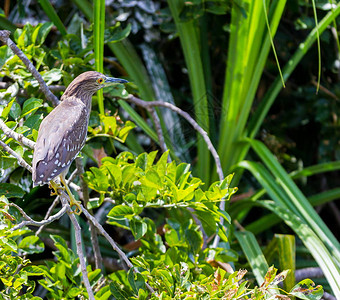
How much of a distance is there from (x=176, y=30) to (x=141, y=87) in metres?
0.40

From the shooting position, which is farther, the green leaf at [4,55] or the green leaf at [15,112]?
the green leaf at [4,55]

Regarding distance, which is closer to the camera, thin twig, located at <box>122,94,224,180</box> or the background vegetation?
the background vegetation

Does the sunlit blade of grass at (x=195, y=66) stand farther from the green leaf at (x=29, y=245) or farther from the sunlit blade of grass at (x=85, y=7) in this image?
the green leaf at (x=29, y=245)

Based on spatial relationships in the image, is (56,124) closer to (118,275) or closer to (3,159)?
(3,159)

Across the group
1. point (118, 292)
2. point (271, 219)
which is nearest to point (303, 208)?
point (271, 219)

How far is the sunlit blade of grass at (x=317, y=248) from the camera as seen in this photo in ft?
6.53

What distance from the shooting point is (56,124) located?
2.03m

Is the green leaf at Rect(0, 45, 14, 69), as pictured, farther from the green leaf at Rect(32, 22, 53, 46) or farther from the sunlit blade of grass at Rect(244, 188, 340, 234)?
the sunlit blade of grass at Rect(244, 188, 340, 234)

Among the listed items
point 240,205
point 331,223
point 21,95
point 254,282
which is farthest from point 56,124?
point 331,223

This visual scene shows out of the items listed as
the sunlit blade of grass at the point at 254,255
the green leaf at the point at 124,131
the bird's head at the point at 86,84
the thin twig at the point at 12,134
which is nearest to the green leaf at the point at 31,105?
the thin twig at the point at 12,134

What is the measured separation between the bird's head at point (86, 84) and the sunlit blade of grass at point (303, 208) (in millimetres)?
751

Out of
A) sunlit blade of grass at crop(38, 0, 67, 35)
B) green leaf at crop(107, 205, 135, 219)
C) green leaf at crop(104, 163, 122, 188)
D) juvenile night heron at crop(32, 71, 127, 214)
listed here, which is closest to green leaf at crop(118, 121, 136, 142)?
juvenile night heron at crop(32, 71, 127, 214)

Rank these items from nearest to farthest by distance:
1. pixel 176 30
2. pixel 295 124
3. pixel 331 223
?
pixel 176 30 < pixel 295 124 < pixel 331 223

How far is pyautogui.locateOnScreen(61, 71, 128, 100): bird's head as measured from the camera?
2.26 metres
